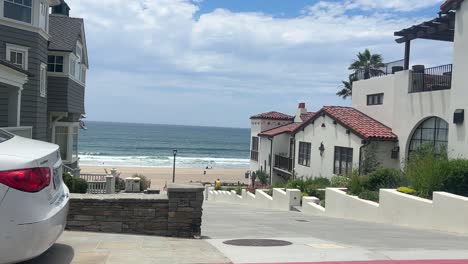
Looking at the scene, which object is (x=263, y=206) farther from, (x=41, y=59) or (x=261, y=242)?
(x=261, y=242)

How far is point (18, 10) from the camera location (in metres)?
17.9

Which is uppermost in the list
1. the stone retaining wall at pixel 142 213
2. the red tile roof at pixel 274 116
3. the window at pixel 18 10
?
the window at pixel 18 10

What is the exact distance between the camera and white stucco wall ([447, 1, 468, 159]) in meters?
16.7

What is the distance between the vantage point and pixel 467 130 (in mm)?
16594

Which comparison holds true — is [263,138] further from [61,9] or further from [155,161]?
[155,161]

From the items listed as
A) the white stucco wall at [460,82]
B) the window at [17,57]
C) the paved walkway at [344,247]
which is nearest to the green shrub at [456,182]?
the paved walkway at [344,247]

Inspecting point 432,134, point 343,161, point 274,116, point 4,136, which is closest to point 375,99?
point 343,161

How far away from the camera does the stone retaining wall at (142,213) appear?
7898mm

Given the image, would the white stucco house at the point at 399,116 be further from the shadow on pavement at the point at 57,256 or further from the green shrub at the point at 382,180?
the shadow on pavement at the point at 57,256

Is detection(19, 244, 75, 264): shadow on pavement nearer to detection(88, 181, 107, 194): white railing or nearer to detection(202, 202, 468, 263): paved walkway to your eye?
detection(202, 202, 468, 263): paved walkway

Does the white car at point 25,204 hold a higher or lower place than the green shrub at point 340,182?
higher

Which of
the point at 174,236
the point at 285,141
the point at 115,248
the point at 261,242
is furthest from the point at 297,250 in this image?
the point at 285,141

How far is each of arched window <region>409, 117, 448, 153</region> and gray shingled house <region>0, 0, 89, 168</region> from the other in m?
14.6

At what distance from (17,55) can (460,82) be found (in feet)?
51.3
